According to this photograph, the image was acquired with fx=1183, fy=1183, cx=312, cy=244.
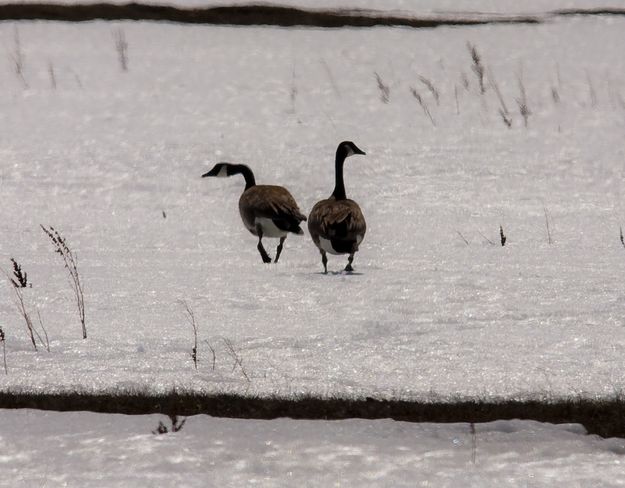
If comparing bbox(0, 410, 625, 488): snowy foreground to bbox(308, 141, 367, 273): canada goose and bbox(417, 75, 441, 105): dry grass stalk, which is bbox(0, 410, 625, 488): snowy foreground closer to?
bbox(308, 141, 367, 273): canada goose

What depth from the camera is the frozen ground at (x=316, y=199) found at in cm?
684

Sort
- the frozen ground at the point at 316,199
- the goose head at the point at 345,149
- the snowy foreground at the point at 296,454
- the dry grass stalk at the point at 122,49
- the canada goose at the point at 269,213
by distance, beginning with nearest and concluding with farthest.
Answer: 1. the snowy foreground at the point at 296,454
2. the frozen ground at the point at 316,199
3. the canada goose at the point at 269,213
4. the goose head at the point at 345,149
5. the dry grass stalk at the point at 122,49

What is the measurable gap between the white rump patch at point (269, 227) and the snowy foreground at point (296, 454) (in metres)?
5.29

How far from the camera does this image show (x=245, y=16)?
21031mm

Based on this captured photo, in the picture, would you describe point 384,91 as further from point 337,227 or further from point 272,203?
point 337,227

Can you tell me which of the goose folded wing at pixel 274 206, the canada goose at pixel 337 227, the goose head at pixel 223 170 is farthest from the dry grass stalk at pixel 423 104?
the canada goose at pixel 337 227

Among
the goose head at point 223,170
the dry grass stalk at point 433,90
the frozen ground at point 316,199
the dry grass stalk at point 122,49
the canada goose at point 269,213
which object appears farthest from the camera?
the dry grass stalk at point 122,49

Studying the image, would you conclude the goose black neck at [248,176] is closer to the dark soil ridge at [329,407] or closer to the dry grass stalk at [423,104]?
the dry grass stalk at [423,104]

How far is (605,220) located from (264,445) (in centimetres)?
792

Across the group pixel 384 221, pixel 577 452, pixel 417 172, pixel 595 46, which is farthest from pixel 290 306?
pixel 595 46

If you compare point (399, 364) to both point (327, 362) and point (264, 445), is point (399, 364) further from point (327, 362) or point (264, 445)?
point (264, 445)

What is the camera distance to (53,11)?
21297 millimetres

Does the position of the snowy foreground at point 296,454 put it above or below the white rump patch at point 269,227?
below

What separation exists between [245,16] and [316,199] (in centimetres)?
839
